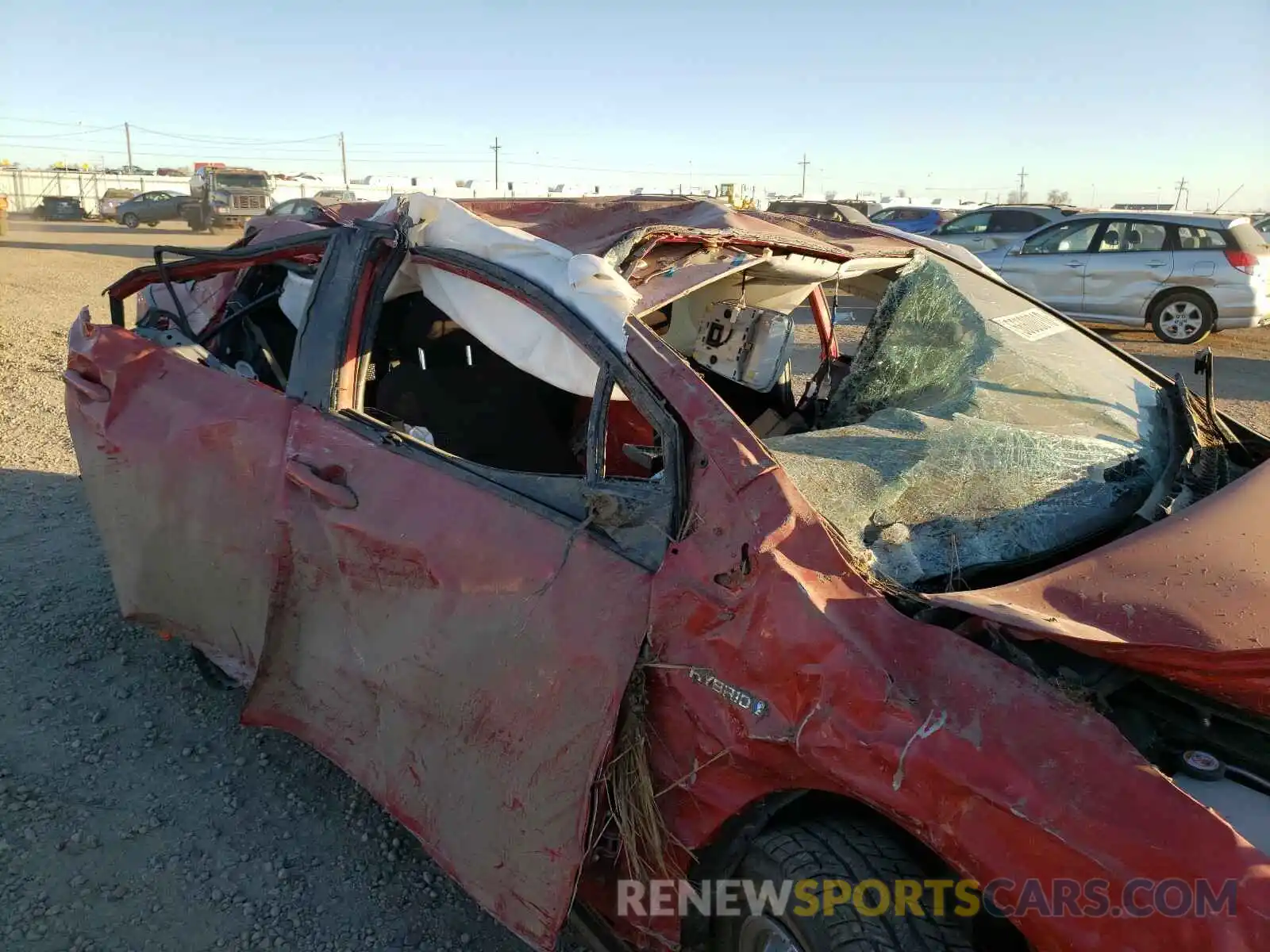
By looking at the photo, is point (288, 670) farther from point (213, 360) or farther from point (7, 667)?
point (7, 667)

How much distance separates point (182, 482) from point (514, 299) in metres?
1.31

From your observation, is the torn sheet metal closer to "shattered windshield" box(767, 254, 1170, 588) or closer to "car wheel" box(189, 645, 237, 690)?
"shattered windshield" box(767, 254, 1170, 588)

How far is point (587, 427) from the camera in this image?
7.85ft

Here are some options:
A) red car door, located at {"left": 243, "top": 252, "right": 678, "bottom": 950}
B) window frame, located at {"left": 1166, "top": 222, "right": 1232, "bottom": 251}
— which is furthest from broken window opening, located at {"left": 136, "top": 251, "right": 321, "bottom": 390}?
window frame, located at {"left": 1166, "top": 222, "right": 1232, "bottom": 251}

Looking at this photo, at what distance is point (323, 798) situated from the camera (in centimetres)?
300

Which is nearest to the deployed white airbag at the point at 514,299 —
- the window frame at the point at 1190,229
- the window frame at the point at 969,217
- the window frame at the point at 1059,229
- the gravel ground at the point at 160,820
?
the gravel ground at the point at 160,820

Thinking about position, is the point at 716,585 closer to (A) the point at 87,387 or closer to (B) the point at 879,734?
(B) the point at 879,734

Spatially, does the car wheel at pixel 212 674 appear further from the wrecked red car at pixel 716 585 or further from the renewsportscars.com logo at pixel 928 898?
the renewsportscars.com logo at pixel 928 898

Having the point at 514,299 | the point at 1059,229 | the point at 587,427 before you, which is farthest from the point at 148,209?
the point at 587,427

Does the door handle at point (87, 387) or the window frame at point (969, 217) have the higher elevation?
the window frame at point (969, 217)

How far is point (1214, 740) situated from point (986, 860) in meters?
0.58

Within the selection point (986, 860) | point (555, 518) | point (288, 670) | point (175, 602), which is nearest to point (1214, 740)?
point (986, 860)

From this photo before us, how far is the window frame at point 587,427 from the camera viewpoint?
199 centimetres

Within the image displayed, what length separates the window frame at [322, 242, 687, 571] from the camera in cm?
199
